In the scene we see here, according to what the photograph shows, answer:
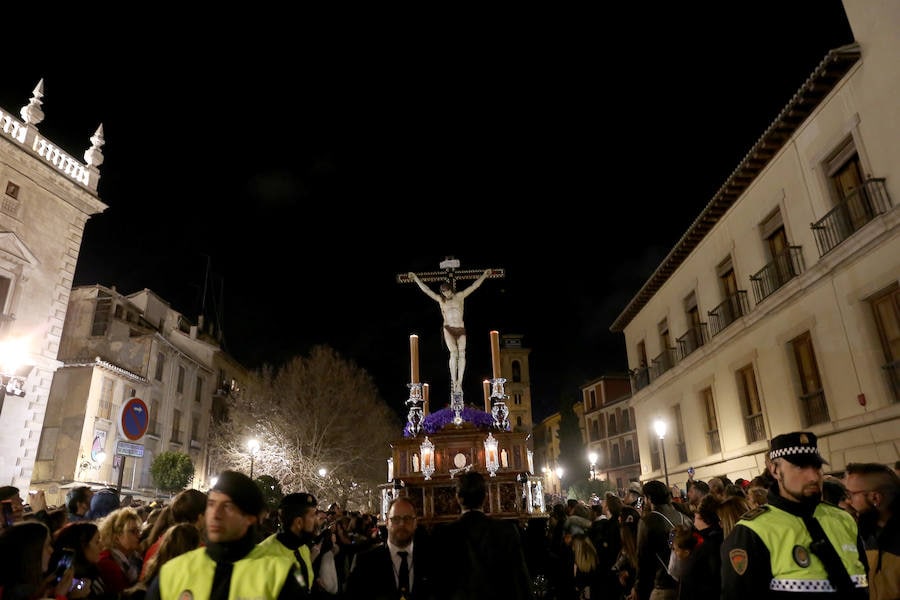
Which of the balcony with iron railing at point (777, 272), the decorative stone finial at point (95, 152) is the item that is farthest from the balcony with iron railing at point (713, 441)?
the decorative stone finial at point (95, 152)

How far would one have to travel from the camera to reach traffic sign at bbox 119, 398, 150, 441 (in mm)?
15797

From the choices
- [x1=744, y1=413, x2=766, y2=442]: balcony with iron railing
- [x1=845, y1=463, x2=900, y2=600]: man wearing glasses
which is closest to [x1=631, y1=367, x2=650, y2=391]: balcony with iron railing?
[x1=744, y1=413, x2=766, y2=442]: balcony with iron railing

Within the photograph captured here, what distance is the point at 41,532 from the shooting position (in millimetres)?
3303

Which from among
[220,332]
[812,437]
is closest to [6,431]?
[812,437]

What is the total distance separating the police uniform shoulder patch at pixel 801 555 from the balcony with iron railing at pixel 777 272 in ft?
45.3

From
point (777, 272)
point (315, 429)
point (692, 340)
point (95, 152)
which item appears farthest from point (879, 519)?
point (315, 429)

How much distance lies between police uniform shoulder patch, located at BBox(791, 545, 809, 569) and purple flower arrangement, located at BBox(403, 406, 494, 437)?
8.91 metres

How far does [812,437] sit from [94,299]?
34828 millimetres

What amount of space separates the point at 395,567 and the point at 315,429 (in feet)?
92.7

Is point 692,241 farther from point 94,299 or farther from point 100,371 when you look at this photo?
point 94,299

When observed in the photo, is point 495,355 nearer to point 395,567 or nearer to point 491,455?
point 491,455

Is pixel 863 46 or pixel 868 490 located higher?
pixel 863 46

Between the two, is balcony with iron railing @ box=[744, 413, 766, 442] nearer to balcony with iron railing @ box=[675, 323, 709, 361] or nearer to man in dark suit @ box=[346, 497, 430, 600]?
balcony with iron railing @ box=[675, 323, 709, 361]

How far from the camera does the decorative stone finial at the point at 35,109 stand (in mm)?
18234
